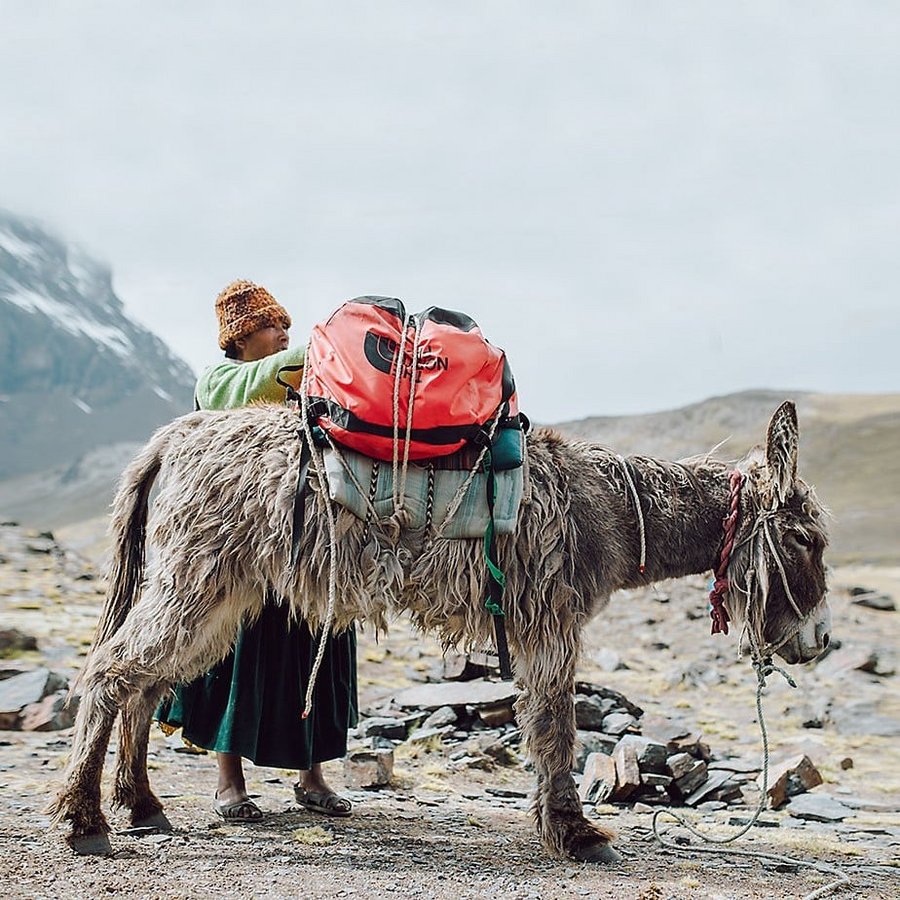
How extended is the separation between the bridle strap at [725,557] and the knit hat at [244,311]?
272 cm

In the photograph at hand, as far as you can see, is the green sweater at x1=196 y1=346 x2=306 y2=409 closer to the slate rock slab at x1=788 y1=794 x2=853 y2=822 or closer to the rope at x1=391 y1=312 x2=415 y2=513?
the rope at x1=391 y1=312 x2=415 y2=513

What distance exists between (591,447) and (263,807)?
2738mm

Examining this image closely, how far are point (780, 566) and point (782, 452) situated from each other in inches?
23.5

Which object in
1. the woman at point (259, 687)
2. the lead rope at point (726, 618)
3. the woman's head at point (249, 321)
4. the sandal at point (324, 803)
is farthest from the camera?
the woman's head at point (249, 321)

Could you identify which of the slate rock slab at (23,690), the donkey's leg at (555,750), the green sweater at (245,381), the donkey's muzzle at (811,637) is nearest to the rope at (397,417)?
the green sweater at (245,381)

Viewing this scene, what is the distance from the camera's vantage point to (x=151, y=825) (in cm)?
455

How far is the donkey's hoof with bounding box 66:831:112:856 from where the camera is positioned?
13.4 feet

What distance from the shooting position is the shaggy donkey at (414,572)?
4398mm

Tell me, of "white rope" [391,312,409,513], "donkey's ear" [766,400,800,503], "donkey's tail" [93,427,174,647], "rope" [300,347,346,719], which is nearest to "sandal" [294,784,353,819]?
"rope" [300,347,346,719]

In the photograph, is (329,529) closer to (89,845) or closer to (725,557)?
(89,845)

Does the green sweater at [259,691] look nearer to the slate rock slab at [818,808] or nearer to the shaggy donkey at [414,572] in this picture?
the shaggy donkey at [414,572]

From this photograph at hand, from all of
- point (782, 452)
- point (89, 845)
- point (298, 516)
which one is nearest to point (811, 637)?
point (782, 452)

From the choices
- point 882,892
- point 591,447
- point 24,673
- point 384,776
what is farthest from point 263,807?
point 24,673

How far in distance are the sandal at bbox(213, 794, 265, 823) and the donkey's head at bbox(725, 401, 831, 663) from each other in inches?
110
